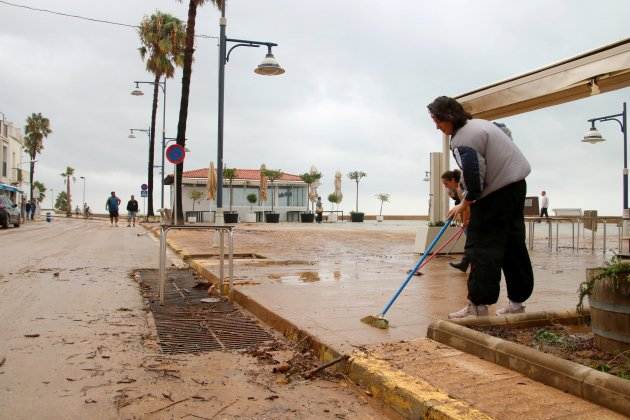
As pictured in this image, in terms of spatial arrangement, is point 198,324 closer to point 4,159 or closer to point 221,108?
point 221,108

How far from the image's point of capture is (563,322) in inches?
164

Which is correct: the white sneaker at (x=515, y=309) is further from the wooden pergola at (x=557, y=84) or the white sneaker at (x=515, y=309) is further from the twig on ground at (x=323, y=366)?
the wooden pergola at (x=557, y=84)

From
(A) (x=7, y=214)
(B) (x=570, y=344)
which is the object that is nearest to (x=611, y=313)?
(B) (x=570, y=344)

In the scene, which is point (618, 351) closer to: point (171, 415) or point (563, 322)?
point (563, 322)

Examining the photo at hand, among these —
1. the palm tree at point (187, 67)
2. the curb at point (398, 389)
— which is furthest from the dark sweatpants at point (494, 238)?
the palm tree at point (187, 67)

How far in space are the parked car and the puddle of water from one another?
872 inches

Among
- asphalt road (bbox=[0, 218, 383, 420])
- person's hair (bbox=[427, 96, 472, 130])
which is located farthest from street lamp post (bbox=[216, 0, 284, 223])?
person's hair (bbox=[427, 96, 472, 130])

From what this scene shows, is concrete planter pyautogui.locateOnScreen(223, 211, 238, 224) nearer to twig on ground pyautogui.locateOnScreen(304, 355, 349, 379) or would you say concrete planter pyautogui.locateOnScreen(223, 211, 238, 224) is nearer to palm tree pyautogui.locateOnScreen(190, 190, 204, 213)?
palm tree pyautogui.locateOnScreen(190, 190, 204, 213)

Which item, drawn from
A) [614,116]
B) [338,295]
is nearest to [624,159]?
[614,116]

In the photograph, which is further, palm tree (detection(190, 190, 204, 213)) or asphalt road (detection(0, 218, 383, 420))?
palm tree (detection(190, 190, 204, 213))

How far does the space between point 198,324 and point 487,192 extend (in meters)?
2.84

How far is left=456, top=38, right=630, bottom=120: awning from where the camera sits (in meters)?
6.66

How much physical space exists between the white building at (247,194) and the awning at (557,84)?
34.8m

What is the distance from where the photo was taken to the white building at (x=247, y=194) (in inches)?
1796
